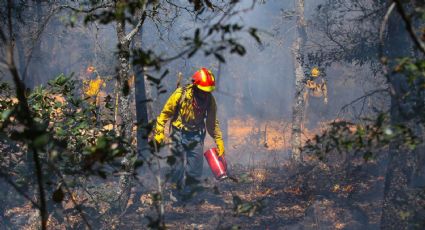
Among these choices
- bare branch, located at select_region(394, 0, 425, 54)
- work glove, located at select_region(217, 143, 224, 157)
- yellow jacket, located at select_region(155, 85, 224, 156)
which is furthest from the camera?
work glove, located at select_region(217, 143, 224, 157)

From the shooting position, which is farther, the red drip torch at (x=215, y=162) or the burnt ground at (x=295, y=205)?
the red drip torch at (x=215, y=162)

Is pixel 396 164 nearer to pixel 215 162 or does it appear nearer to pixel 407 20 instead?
pixel 215 162

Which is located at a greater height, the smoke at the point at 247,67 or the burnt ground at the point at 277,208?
the smoke at the point at 247,67

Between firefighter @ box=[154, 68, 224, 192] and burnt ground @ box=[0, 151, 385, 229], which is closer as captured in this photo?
burnt ground @ box=[0, 151, 385, 229]

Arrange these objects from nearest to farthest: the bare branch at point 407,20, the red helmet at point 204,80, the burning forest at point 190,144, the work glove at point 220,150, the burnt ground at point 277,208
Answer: the bare branch at point 407,20 < the burning forest at point 190,144 < the burnt ground at point 277,208 < the red helmet at point 204,80 < the work glove at point 220,150

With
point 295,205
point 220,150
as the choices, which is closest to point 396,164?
point 295,205

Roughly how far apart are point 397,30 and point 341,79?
16.5m

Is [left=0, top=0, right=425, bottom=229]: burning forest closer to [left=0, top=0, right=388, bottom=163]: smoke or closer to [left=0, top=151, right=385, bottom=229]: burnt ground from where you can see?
[left=0, top=151, right=385, bottom=229]: burnt ground

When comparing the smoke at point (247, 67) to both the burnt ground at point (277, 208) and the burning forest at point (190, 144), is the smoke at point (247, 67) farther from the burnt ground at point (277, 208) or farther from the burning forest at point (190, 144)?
the burnt ground at point (277, 208)

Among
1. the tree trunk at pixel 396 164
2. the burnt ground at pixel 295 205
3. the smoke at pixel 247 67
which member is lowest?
the burnt ground at pixel 295 205

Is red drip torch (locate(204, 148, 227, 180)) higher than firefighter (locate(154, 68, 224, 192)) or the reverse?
the reverse

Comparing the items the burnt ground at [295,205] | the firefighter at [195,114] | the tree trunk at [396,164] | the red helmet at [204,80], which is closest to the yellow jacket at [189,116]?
the firefighter at [195,114]

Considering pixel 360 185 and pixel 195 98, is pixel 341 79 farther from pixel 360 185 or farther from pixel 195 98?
pixel 195 98

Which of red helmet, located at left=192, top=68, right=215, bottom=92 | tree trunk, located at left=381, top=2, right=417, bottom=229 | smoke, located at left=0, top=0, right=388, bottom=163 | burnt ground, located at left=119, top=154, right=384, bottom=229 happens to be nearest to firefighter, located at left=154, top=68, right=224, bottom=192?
red helmet, located at left=192, top=68, right=215, bottom=92
